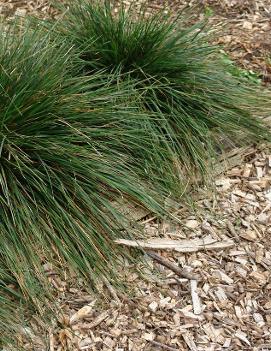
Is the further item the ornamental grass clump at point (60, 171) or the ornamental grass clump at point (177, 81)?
the ornamental grass clump at point (177, 81)

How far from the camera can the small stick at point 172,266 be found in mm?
3156

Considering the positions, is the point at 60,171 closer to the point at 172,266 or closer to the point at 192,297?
the point at 172,266

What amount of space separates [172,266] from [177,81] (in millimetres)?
1208

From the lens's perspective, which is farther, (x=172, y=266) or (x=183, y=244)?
(x=183, y=244)

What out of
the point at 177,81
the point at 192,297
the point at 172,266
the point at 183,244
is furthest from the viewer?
the point at 177,81

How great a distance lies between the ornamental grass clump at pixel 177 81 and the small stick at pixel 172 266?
0.63 meters

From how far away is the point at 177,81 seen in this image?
3.82 m

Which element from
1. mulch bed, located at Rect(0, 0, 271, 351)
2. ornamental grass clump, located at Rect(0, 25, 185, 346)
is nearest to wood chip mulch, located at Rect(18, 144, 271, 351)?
mulch bed, located at Rect(0, 0, 271, 351)

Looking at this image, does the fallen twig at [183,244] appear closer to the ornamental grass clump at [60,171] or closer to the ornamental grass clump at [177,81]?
the ornamental grass clump at [60,171]

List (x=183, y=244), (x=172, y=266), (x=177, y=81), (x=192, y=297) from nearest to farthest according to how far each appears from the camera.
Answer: (x=192, y=297) → (x=172, y=266) → (x=183, y=244) → (x=177, y=81)

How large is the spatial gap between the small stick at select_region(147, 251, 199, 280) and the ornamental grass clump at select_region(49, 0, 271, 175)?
63cm

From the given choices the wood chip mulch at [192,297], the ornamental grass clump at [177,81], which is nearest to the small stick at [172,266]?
the wood chip mulch at [192,297]

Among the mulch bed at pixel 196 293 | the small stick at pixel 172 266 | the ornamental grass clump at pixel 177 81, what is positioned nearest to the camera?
the mulch bed at pixel 196 293

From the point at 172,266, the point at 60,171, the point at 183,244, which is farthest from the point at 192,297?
the point at 60,171
